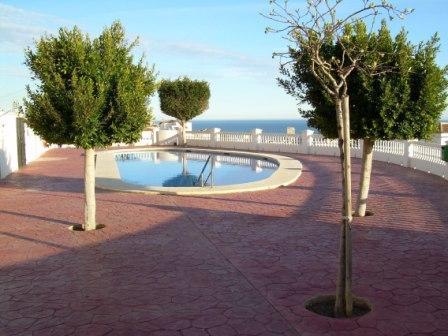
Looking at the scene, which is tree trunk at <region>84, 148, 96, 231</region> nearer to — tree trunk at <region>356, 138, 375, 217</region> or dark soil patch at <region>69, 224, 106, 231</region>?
dark soil patch at <region>69, 224, 106, 231</region>

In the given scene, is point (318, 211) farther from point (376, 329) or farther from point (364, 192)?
point (376, 329)

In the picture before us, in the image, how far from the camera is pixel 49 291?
19.5 feet

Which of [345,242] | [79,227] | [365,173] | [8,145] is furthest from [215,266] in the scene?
[8,145]

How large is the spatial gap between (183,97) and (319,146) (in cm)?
1116

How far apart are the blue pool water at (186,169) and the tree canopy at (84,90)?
26.1 ft

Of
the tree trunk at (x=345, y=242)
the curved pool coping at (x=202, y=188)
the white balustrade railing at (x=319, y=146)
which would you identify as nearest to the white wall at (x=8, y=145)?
the curved pool coping at (x=202, y=188)

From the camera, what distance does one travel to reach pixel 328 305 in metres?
5.43

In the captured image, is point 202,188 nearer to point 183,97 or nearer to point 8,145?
point 8,145

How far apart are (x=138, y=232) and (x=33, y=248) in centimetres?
198

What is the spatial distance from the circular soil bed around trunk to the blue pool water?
38.8 ft

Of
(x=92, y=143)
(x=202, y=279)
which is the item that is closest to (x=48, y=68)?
(x=92, y=143)

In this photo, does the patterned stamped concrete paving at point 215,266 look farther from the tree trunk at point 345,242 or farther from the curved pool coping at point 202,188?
the curved pool coping at point 202,188

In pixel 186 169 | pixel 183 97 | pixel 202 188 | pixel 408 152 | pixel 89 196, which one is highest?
pixel 183 97

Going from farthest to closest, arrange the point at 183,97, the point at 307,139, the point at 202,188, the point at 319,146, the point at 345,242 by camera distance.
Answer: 1. the point at 183,97
2. the point at 307,139
3. the point at 319,146
4. the point at 202,188
5. the point at 345,242
